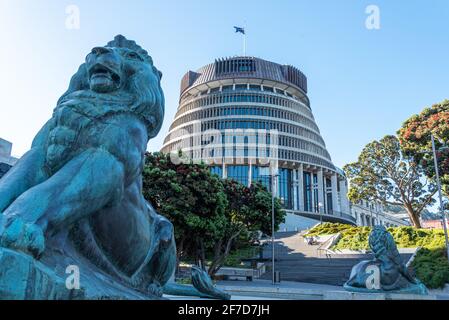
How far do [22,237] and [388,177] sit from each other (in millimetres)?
35654

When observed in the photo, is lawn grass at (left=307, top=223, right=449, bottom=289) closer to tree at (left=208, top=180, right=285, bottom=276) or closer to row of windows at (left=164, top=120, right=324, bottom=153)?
tree at (left=208, top=180, right=285, bottom=276)

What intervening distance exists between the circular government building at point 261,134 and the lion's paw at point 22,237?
55.7m

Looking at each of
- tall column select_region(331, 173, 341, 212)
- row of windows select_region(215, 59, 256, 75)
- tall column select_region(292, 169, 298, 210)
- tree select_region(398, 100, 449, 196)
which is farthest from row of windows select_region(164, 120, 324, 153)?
tree select_region(398, 100, 449, 196)

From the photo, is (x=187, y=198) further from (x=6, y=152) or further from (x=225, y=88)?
(x=225, y=88)

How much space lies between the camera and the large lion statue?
6.65 feet

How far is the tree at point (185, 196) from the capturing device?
55.7 feet

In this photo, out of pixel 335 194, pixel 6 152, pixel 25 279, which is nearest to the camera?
pixel 25 279

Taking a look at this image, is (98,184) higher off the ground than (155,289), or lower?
higher

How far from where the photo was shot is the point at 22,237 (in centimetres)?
176

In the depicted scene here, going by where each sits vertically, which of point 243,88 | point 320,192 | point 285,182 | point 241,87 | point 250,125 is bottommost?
point 320,192

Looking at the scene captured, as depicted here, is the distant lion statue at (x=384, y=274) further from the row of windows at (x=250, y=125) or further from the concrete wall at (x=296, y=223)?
the row of windows at (x=250, y=125)

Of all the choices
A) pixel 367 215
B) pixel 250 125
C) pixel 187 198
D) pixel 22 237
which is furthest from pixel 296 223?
pixel 22 237

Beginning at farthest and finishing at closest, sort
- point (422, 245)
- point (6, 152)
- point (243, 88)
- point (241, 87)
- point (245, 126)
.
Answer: point (241, 87) → point (243, 88) → point (245, 126) → point (422, 245) → point (6, 152)

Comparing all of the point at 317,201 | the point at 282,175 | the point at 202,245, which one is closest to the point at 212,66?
the point at 282,175
